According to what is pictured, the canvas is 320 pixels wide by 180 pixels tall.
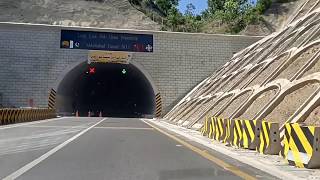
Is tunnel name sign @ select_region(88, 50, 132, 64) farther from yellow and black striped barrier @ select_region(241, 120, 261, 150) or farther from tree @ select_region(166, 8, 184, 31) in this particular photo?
yellow and black striped barrier @ select_region(241, 120, 261, 150)

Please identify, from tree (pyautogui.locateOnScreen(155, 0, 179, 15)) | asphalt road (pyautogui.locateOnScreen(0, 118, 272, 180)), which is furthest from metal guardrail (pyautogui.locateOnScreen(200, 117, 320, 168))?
tree (pyautogui.locateOnScreen(155, 0, 179, 15))

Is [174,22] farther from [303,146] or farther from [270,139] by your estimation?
[303,146]

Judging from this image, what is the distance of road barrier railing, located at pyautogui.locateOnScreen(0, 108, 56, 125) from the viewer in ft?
94.1

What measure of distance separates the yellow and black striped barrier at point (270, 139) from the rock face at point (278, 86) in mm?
3178

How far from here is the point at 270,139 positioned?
13.3 meters

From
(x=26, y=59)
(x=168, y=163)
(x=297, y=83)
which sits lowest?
(x=168, y=163)

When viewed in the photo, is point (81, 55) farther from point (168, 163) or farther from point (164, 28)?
point (168, 163)

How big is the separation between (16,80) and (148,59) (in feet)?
39.6

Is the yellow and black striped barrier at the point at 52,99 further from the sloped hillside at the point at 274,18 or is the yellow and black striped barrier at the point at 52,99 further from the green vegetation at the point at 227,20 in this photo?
the sloped hillside at the point at 274,18

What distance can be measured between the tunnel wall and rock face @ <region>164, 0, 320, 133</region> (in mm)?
7349

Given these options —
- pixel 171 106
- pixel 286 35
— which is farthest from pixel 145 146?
pixel 171 106

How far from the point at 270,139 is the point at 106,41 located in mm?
34341

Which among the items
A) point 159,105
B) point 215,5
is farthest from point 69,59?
point 215,5

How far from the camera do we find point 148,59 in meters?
46.8
